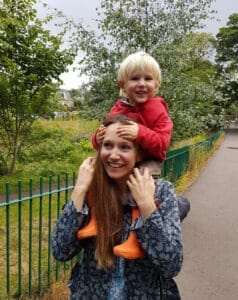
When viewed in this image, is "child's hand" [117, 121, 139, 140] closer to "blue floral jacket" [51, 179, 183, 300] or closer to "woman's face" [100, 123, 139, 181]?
"woman's face" [100, 123, 139, 181]

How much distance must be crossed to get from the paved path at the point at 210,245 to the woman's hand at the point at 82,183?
9.22 feet

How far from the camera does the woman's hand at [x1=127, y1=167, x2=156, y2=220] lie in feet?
5.07

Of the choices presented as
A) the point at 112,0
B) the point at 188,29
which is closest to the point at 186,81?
the point at 188,29

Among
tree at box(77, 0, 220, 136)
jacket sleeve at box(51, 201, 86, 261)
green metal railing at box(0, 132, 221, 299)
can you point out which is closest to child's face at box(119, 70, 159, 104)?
jacket sleeve at box(51, 201, 86, 261)

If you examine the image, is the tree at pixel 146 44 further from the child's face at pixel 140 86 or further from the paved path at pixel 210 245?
the child's face at pixel 140 86

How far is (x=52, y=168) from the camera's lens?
405 inches

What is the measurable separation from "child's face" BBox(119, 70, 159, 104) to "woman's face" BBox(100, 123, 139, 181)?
49cm

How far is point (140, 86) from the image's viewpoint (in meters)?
2.10

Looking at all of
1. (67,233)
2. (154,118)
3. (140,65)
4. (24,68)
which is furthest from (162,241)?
(24,68)

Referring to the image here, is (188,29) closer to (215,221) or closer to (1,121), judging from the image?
(215,221)

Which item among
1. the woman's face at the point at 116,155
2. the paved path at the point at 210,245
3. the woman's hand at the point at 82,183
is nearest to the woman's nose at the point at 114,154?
the woman's face at the point at 116,155

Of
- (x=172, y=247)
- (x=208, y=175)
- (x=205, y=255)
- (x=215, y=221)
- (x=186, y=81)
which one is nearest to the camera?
(x=172, y=247)

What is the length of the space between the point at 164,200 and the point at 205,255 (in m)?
3.91

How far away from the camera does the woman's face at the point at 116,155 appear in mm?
1646
